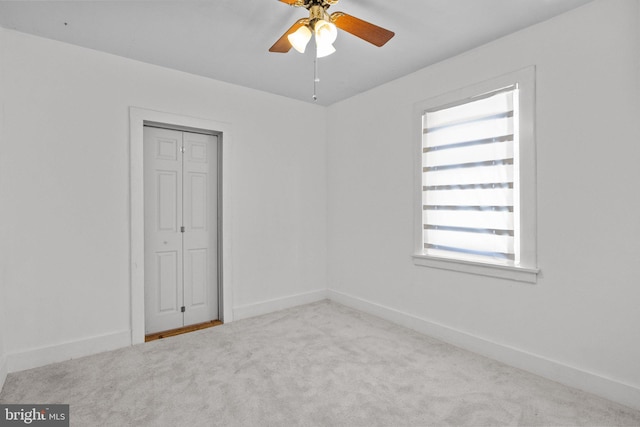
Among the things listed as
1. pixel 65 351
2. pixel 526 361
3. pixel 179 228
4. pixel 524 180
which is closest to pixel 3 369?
pixel 65 351

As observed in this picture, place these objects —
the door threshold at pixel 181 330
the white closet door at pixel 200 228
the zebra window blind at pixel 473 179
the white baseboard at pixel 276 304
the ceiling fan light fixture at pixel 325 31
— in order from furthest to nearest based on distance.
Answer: the white baseboard at pixel 276 304
the white closet door at pixel 200 228
the door threshold at pixel 181 330
the zebra window blind at pixel 473 179
the ceiling fan light fixture at pixel 325 31

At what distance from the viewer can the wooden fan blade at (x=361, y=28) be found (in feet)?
6.33

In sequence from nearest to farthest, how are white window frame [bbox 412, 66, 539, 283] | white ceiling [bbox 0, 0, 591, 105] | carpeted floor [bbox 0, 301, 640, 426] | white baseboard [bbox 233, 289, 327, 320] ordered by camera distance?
carpeted floor [bbox 0, 301, 640, 426] < white ceiling [bbox 0, 0, 591, 105] < white window frame [bbox 412, 66, 539, 283] < white baseboard [bbox 233, 289, 327, 320]

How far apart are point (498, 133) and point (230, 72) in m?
2.60

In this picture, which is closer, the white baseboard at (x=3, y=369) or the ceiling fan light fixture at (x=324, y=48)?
the ceiling fan light fixture at (x=324, y=48)

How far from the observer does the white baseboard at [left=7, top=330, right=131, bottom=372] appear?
2.55 m

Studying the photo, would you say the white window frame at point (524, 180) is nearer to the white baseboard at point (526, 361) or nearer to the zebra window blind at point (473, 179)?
the zebra window blind at point (473, 179)

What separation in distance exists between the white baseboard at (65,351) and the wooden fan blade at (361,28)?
3.13m

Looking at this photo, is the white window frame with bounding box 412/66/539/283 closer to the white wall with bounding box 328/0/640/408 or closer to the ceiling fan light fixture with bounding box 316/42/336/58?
the white wall with bounding box 328/0/640/408

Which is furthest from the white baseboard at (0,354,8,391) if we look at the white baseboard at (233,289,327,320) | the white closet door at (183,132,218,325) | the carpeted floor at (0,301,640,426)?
the white baseboard at (233,289,327,320)

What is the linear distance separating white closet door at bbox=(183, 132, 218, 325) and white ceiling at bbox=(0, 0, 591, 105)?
2.67ft

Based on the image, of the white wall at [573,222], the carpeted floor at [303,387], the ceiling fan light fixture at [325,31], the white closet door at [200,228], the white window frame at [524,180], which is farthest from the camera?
the white closet door at [200,228]

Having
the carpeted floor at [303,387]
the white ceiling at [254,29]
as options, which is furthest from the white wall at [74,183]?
the carpeted floor at [303,387]

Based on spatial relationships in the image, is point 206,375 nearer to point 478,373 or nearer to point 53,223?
point 53,223
